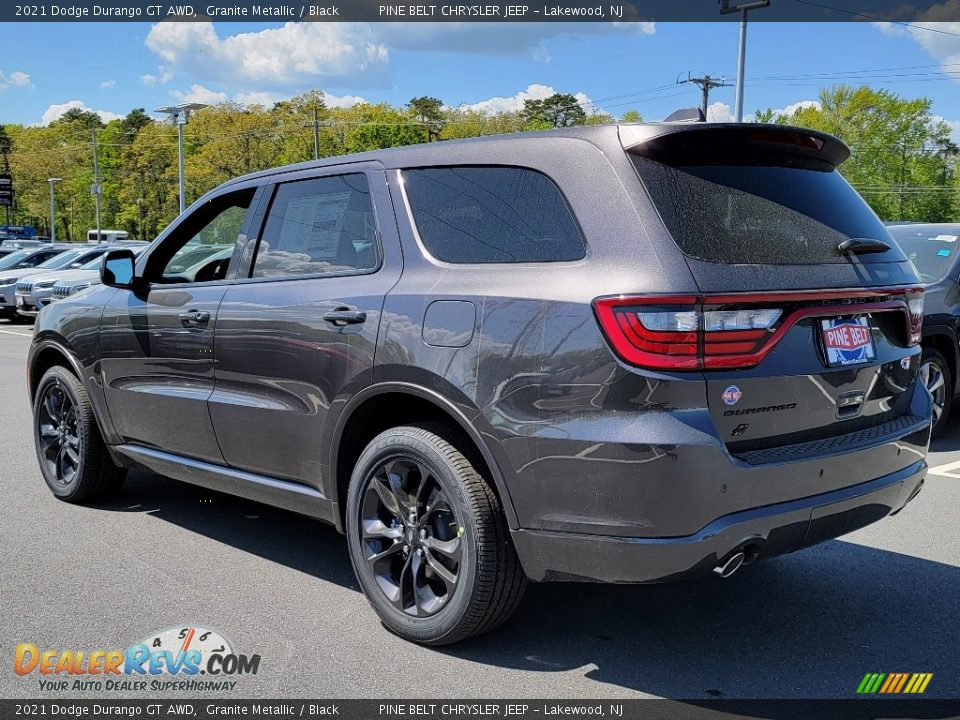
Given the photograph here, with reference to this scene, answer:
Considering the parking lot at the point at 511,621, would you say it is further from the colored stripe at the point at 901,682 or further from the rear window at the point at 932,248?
the rear window at the point at 932,248

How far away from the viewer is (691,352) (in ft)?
9.87

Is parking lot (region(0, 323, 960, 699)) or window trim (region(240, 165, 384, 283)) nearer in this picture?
parking lot (region(0, 323, 960, 699))

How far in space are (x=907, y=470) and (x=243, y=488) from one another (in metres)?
2.77

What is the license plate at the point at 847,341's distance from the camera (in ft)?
11.0

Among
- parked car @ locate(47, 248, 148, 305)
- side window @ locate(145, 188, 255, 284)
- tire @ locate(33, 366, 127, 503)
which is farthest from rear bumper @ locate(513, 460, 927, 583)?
parked car @ locate(47, 248, 148, 305)

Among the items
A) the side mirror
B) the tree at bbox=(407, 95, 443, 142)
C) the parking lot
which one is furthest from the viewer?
the tree at bbox=(407, 95, 443, 142)

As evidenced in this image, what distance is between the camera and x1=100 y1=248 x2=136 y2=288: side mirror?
5.09m

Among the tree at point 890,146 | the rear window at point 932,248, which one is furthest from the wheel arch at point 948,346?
the tree at point 890,146

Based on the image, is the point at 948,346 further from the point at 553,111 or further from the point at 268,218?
the point at 553,111

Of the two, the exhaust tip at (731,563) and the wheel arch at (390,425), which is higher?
the wheel arch at (390,425)

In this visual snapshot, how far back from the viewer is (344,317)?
384 cm

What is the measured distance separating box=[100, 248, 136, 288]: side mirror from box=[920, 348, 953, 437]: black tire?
578 cm

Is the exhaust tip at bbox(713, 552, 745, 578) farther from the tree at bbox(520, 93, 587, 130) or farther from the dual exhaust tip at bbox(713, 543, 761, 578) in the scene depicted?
the tree at bbox(520, 93, 587, 130)

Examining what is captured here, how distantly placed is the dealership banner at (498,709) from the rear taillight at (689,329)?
112 cm
